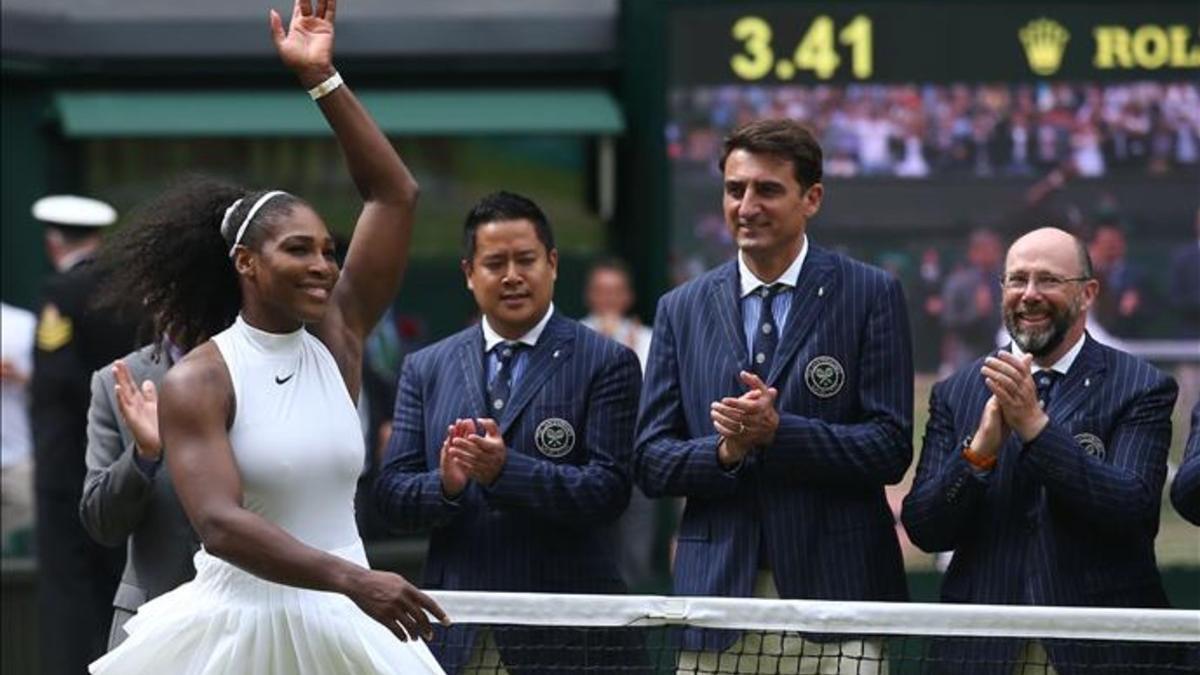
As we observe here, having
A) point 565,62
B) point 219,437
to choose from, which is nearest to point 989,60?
point 565,62

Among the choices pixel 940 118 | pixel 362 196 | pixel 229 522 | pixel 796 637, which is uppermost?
pixel 940 118

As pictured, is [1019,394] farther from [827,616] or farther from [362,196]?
[362,196]

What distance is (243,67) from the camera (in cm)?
1400

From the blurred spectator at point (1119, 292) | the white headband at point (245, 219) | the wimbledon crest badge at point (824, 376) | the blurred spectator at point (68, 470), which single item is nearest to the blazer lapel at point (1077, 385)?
the wimbledon crest badge at point (824, 376)

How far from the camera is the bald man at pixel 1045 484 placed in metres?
6.77

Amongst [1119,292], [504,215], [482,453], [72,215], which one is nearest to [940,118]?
[1119,292]

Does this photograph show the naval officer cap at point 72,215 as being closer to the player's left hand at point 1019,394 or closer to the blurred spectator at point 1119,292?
the blurred spectator at point 1119,292

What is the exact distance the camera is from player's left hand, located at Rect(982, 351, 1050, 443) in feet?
21.8

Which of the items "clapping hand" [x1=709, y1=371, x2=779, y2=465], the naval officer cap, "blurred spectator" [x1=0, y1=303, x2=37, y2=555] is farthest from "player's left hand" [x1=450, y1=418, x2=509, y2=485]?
"blurred spectator" [x1=0, y1=303, x2=37, y2=555]

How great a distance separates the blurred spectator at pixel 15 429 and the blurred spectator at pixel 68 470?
4.42 feet

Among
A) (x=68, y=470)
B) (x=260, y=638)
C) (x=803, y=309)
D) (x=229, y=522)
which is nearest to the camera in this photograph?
(x=229, y=522)

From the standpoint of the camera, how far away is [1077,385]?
22.8 ft

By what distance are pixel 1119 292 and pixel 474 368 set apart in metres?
5.76

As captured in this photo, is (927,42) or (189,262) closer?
(189,262)
